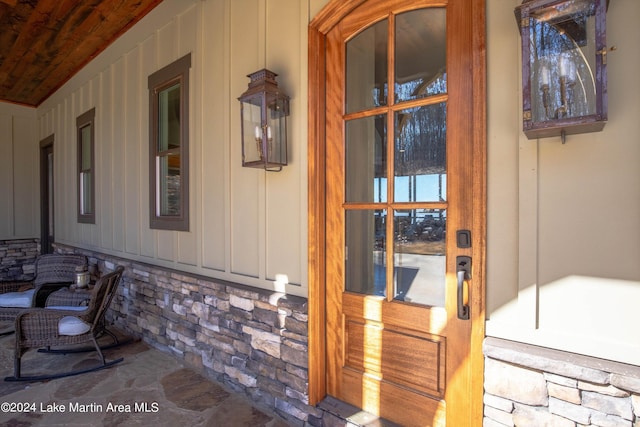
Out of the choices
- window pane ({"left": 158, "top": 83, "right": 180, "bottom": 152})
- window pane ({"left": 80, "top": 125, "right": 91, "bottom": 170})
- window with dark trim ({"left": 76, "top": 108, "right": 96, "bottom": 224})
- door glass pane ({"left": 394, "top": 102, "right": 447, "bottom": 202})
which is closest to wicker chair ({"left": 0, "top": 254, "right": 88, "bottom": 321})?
window with dark trim ({"left": 76, "top": 108, "right": 96, "bottom": 224})

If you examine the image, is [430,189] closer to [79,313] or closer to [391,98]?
[391,98]

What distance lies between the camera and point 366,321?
2.11m

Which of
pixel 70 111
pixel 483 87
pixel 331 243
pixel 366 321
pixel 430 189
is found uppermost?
pixel 70 111

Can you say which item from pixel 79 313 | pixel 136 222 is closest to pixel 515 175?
pixel 79 313

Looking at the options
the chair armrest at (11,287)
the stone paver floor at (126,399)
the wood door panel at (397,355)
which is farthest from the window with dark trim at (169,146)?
the chair armrest at (11,287)

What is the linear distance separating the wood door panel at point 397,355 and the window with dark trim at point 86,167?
4.46m

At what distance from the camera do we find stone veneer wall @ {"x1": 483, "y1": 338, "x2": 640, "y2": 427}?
1.29 m

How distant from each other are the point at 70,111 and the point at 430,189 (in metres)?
6.11

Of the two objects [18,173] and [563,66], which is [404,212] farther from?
[18,173]

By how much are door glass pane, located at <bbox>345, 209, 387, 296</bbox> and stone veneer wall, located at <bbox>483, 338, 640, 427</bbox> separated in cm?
67

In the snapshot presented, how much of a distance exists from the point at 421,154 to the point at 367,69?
2.12 ft

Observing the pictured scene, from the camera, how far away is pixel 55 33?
4098 mm

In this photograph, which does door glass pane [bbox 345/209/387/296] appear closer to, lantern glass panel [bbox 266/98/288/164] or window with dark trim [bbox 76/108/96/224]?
lantern glass panel [bbox 266/98/288/164]

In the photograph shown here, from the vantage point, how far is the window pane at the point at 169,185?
139 inches
